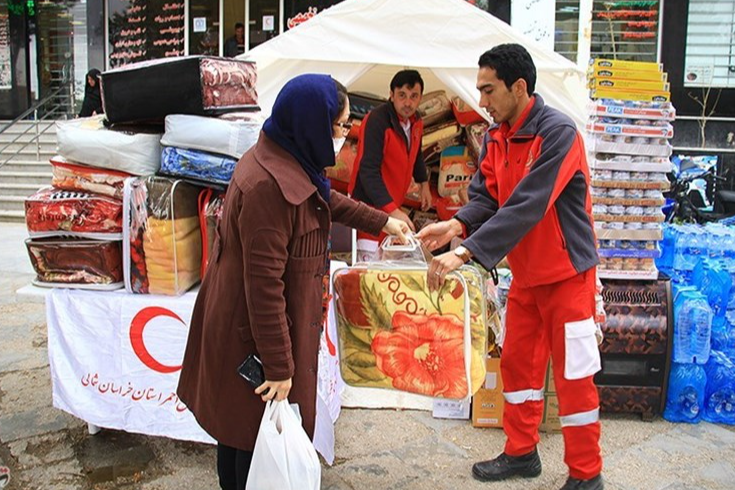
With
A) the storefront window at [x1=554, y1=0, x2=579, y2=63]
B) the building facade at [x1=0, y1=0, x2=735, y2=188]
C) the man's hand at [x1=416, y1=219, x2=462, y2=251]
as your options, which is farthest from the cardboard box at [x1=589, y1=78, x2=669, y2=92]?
the storefront window at [x1=554, y1=0, x2=579, y2=63]

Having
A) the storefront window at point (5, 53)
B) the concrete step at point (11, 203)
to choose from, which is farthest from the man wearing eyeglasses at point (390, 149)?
the storefront window at point (5, 53)

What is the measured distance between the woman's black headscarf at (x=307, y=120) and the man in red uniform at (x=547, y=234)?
815 millimetres

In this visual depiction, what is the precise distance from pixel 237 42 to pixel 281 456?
11.3 m

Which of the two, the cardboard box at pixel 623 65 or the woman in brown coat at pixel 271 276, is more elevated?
the cardboard box at pixel 623 65

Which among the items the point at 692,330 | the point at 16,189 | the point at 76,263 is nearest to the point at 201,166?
the point at 76,263

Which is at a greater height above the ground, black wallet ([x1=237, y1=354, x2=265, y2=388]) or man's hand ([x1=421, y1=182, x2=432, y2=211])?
man's hand ([x1=421, y1=182, x2=432, y2=211])

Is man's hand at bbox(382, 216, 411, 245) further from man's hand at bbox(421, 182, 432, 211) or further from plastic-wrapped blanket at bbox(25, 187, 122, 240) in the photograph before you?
man's hand at bbox(421, 182, 432, 211)

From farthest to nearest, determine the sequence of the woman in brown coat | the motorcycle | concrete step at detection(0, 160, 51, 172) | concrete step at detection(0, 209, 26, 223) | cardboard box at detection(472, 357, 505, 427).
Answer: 1. concrete step at detection(0, 160, 51, 172)
2. concrete step at detection(0, 209, 26, 223)
3. the motorcycle
4. cardboard box at detection(472, 357, 505, 427)
5. the woman in brown coat

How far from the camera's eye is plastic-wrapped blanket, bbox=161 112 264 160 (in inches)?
120

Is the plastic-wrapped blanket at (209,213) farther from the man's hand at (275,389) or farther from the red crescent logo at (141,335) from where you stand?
the man's hand at (275,389)

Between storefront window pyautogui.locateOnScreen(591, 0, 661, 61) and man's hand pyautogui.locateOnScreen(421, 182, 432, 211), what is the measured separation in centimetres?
698

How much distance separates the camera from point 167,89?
10.2ft

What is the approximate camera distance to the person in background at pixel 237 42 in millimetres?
11977

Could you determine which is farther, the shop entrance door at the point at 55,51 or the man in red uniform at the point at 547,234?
the shop entrance door at the point at 55,51
